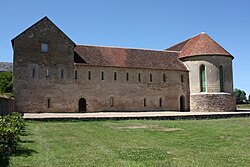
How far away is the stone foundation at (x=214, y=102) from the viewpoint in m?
34.3

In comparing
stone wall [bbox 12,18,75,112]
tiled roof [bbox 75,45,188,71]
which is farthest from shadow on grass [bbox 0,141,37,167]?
tiled roof [bbox 75,45,188,71]

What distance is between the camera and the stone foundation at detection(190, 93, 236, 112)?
34344 mm

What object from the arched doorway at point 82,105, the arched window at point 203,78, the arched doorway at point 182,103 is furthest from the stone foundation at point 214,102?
the arched doorway at point 82,105

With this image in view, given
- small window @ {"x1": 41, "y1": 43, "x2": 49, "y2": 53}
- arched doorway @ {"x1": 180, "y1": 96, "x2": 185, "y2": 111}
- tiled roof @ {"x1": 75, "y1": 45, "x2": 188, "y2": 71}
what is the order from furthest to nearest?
arched doorway @ {"x1": 180, "y1": 96, "x2": 185, "y2": 111} < tiled roof @ {"x1": 75, "y1": 45, "x2": 188, "y2": 71} < small window @ {"x1": 41, "y1": 43, "x2": 49, "y2": 53}

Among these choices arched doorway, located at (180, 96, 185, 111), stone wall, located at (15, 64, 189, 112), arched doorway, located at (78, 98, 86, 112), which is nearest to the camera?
stone wall, located at (15, 64, 189, 112)

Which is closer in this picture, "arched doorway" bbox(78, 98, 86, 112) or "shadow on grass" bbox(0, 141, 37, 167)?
"shadow on grass" bbox(0, 141, 37, 167)

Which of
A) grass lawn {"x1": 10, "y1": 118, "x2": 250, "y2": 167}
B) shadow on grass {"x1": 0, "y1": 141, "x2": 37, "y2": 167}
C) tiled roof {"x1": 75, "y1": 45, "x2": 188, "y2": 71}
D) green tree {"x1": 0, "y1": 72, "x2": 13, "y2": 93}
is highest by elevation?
tiled roof {"x1": 75, "y1": 45, "x2": 188, "y2": 71}

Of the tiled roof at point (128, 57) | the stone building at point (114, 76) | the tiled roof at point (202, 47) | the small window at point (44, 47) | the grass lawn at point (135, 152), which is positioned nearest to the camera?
the grass lawn at point (135, 152)

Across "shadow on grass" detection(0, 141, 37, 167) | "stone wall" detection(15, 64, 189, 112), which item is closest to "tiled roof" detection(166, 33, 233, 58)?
"stone wall" detection(15, 64, 189, 112)

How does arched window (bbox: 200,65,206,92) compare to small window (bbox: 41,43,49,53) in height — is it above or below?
below

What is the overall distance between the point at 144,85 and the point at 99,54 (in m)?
6.85

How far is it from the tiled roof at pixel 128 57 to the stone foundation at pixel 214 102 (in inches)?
186

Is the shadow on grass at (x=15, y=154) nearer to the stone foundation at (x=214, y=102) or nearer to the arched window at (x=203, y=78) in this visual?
the stone foundation at (x=214, y=102)

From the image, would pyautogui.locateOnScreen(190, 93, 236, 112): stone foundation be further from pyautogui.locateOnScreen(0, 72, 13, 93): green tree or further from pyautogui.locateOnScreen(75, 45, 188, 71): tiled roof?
pyautogui.locateOnScreen(0, 72, 13, 93): green tree
